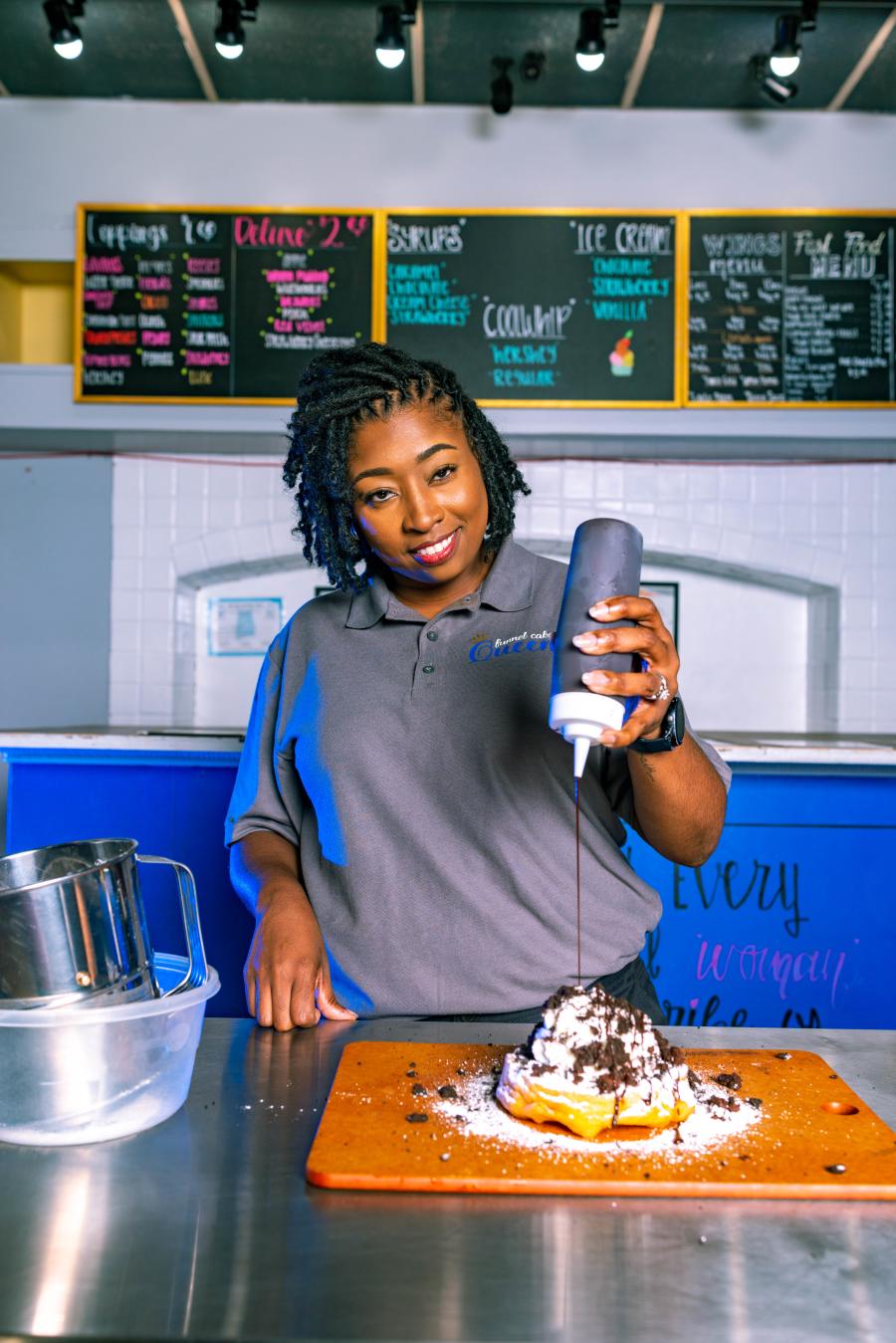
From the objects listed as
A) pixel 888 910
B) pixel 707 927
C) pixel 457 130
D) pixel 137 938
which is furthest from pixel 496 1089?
pixel 457 130

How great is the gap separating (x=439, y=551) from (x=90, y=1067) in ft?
2.65

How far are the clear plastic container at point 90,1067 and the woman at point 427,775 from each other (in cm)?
36

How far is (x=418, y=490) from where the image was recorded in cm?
140

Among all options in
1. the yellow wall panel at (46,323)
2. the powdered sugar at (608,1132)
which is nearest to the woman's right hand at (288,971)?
the powdered sugar at (608,1132)

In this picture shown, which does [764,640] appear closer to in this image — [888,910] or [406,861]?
[888,910]

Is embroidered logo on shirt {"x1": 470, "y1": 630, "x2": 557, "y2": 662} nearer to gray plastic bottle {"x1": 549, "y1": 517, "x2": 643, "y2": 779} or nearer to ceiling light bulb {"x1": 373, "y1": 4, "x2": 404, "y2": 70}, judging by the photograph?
gray plastic bottle {"x1": 549, "y1": 517, "x2": 643, "y2": 779}

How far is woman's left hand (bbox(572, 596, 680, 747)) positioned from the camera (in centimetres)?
88

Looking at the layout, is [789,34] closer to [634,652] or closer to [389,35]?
[389,35]

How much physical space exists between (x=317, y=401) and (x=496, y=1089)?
3.14ft

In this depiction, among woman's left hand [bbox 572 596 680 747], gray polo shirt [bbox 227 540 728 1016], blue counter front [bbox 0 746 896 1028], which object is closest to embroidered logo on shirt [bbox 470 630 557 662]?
gray polo shirt [bbox 227 540 728 1016]

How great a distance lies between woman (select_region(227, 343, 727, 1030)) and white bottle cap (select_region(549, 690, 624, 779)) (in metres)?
0.35

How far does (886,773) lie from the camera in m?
2.64

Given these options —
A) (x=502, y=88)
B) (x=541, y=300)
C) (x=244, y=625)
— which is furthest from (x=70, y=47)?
(x=244, y=625)

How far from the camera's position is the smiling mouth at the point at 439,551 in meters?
1.43
